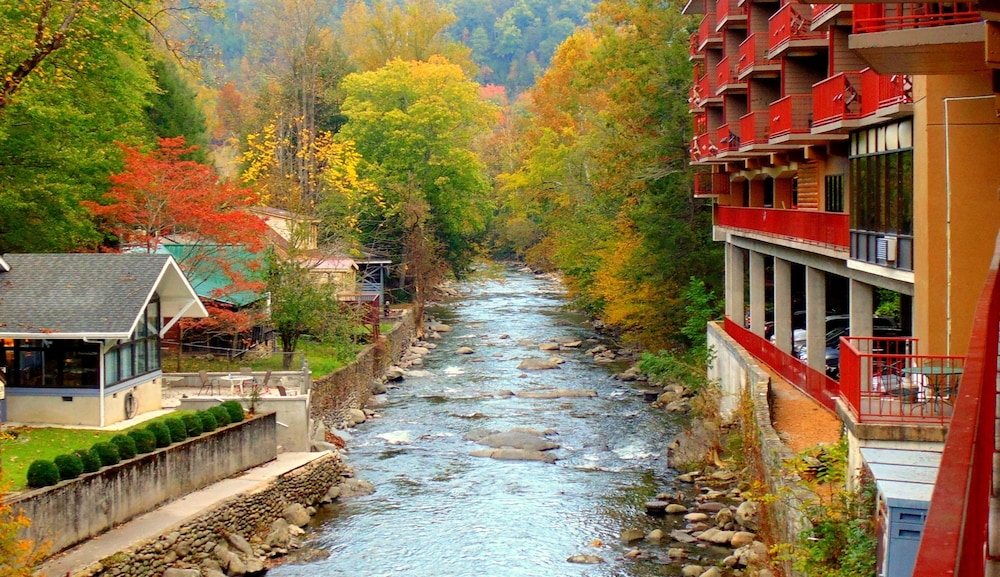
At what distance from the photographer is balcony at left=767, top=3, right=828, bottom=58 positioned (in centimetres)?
2512

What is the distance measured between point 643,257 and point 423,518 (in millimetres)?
22024

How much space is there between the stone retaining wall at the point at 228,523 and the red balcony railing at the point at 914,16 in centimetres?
1508

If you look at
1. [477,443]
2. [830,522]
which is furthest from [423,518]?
[830,522]

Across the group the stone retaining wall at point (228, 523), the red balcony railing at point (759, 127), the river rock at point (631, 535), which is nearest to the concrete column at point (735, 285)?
the red balcony railing at point (759, 127)

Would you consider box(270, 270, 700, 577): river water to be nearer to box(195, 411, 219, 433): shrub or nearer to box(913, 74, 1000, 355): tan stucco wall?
box(195, 411, 219, 433): shrub

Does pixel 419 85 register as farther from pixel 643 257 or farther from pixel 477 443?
pixel 477 443

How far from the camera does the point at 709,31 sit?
37.4 metres

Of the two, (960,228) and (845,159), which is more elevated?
(845,159)

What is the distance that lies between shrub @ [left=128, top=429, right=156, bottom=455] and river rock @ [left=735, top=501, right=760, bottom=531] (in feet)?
41.1

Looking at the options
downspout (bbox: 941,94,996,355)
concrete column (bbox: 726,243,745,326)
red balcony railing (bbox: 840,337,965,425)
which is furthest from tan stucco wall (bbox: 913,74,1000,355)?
concrete column (bbox: 726,243,745,326)

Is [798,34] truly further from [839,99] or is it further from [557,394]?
[557,394]

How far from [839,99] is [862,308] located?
429cm

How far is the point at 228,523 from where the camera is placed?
22.0 metres

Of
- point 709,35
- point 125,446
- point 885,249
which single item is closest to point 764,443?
point 885,249
